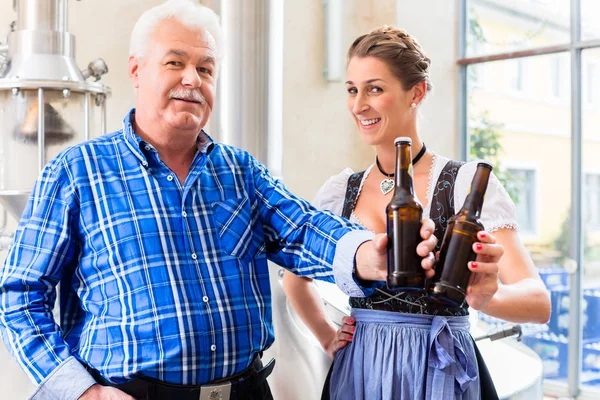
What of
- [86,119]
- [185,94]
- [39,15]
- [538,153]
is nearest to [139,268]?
[185,94]

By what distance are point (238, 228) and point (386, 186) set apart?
1.39ft

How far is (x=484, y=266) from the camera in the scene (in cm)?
114

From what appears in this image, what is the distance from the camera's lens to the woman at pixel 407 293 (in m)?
1.54

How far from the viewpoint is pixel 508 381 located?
197 cm

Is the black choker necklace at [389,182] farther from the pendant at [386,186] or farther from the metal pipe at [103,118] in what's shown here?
the metal pipe at [103,118]

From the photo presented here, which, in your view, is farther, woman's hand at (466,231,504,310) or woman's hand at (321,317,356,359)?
woman's hand at (321,317,356,359)

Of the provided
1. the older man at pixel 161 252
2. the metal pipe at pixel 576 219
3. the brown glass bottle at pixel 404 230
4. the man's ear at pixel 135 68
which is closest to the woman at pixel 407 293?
the older man at pixel 161 252

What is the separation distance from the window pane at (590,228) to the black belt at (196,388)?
2.94 m

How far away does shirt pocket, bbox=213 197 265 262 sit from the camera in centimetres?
145

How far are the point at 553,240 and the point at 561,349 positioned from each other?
24.2 inches

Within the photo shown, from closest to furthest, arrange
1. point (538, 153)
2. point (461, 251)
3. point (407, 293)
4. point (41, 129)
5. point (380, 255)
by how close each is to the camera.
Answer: point (461, 251), point (380, 255), point (407, 293), point (41, 129), point (538, 153)

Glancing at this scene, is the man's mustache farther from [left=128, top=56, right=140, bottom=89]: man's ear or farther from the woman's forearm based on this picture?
the woman's forearm

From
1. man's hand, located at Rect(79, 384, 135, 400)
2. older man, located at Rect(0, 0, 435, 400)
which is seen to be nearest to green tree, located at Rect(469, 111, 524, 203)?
older man, located at Rect(0, 0, 435, 400)

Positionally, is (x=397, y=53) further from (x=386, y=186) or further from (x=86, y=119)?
(x=86, y=119)
